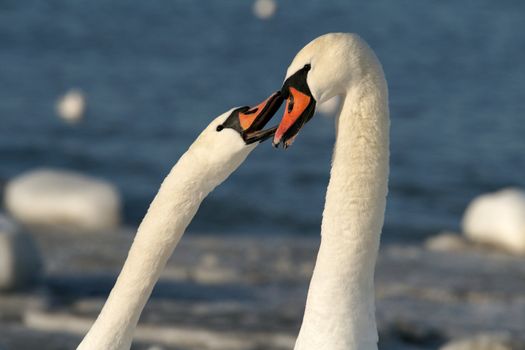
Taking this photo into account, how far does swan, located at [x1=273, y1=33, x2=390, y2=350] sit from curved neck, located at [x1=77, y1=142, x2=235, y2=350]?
418mm

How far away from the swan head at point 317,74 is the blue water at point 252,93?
34.9ft

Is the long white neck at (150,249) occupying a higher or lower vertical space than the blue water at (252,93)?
lower

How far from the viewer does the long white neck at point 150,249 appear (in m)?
4.28

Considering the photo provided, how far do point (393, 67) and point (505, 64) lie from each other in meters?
2.23

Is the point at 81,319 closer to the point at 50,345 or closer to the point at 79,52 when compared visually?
the point at 50,345

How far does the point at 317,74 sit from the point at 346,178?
15.9 inches

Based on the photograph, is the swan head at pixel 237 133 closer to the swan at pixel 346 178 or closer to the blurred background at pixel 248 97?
the swan at pixel 346 178

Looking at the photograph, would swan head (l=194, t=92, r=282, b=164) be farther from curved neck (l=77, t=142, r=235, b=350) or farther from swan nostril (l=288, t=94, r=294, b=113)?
curved neck (l=77, t=142, r=235, b=350)

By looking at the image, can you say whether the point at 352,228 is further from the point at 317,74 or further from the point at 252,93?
the point at 252,93

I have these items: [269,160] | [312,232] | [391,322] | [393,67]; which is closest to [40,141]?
[269,160]

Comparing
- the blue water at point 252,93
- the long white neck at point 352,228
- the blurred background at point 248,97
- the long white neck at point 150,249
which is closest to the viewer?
the long white neck at point 352,228

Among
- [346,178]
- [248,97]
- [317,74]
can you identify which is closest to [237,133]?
[317,74]

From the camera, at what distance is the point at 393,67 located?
2403 centimetres

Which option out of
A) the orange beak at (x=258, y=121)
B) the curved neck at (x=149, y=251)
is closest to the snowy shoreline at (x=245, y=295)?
the curved neck at (x=149, y=251)
